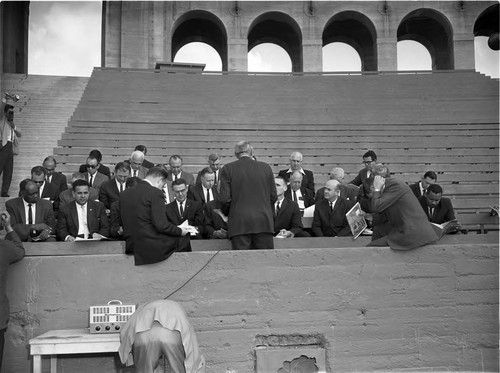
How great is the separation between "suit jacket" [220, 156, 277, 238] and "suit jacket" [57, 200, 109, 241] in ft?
5.96

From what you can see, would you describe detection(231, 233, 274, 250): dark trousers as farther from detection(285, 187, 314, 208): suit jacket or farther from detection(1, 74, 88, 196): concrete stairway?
detection(1, 74, 88, 196): concrete stairway

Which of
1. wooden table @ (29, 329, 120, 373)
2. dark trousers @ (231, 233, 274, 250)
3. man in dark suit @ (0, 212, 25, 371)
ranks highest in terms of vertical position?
dark trousers @ (231, 233, 274, 250)

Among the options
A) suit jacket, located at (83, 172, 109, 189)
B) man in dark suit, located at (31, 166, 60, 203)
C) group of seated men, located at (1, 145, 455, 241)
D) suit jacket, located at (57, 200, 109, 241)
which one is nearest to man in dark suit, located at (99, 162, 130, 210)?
group of seated men, located at (1, 145, 455, 241)

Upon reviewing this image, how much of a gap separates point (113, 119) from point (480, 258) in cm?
1317

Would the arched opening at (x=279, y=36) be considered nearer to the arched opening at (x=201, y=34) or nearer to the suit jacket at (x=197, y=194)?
the arched opening at (x=201, y=34)

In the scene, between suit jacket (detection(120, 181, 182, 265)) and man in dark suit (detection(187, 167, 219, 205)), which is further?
man in dark suit (detection(187, 167, 219, 205))

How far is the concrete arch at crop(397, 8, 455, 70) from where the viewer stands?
29.3 meters

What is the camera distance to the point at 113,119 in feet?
59.9

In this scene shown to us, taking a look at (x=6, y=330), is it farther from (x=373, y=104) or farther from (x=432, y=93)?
(x=432, y=93)

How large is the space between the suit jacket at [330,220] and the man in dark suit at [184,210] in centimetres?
148

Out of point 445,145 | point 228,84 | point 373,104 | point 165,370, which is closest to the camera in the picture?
point 165,370

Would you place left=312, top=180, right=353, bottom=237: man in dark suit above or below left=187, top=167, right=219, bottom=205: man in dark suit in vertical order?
below

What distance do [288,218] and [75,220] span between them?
105 inches

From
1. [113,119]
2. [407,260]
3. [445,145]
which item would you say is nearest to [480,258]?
[407,260]
